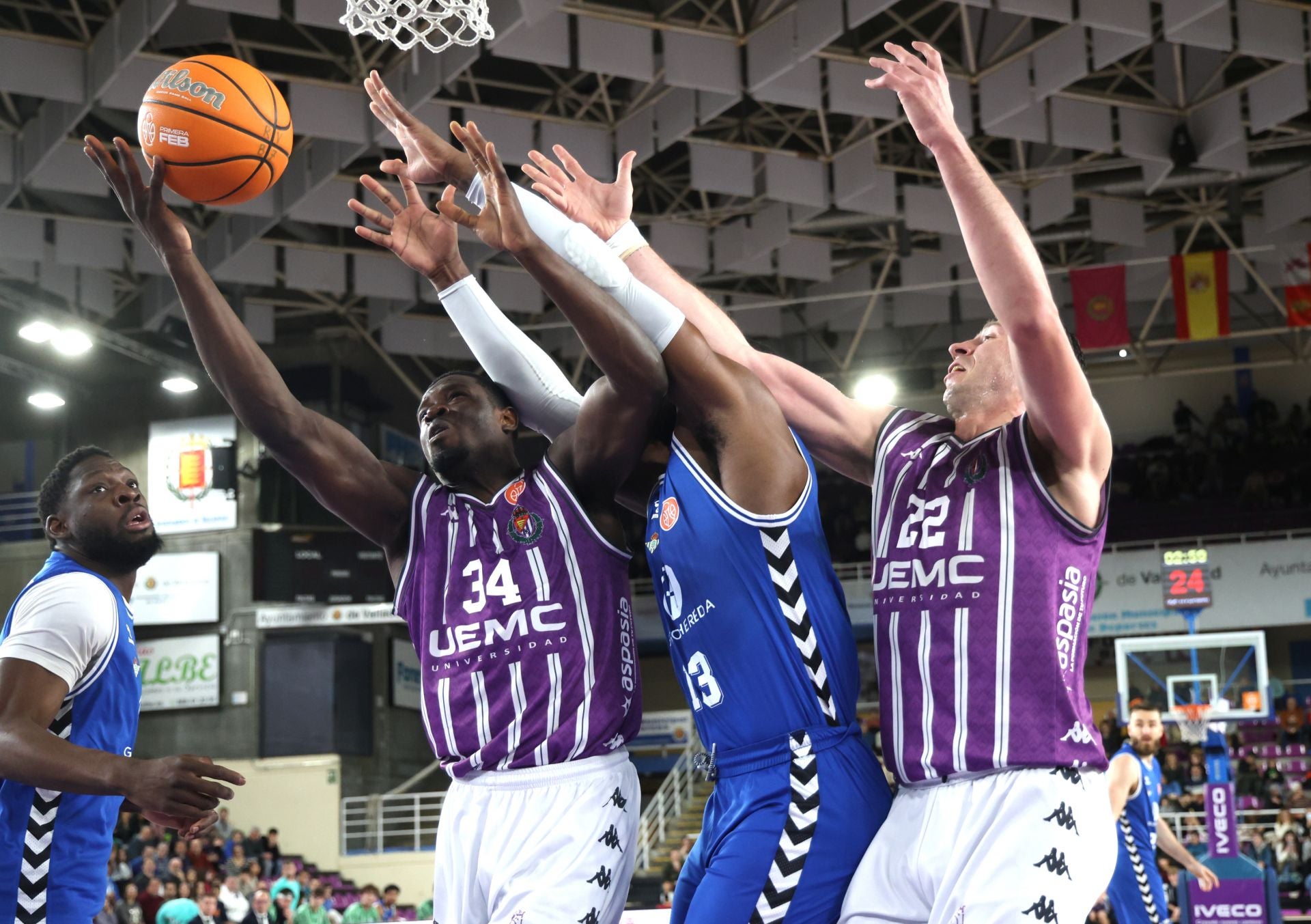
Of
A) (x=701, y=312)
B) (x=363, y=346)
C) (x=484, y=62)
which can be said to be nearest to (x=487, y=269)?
(x=484, y=62)

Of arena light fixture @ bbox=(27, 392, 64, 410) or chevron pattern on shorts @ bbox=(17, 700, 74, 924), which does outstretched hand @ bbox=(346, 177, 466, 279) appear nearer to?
chevron pattern on shorts @ bbox=(17, 700, 74, 924)

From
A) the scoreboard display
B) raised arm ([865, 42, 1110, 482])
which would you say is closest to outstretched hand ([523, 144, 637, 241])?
raised arm ([865, 42, 1110, 482])

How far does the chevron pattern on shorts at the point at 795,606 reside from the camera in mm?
3225

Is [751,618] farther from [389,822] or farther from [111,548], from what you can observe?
[389,822]

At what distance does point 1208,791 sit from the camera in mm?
12445

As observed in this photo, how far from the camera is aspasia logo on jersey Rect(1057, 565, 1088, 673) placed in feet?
10.3

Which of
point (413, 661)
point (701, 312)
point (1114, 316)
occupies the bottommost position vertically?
point (413, 661)

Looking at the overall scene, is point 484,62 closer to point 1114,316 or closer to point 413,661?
point 1114,316

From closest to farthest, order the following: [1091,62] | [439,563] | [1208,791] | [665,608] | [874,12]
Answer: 1. [665,608]
2. [439,563]
3. [1208,791]
4. [874,12]
5. [1091,62]

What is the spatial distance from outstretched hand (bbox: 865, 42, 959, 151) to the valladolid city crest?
21.9 meters

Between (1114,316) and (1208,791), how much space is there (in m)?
8.35

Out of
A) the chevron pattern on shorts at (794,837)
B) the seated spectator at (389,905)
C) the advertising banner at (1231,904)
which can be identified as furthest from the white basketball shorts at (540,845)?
the seated spectator at (389,905)

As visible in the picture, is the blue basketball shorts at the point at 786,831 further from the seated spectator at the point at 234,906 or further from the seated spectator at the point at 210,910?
the seated spectator at the point at 234,906

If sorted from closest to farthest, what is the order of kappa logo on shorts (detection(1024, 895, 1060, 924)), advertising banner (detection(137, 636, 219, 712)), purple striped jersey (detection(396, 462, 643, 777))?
kappa logo on shorts (detection(1024, 895, 1060, 924)) → purple striped jersey (detection(396, 462, 643, 777)) → advertising banner (detection(137, 636, 219, 712))
